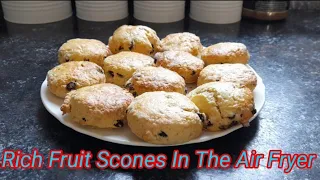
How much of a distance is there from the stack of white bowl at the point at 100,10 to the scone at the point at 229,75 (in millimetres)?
769

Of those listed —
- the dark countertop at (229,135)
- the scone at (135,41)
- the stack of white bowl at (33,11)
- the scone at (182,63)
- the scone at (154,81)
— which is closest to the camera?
the dark countertop at (229,135)

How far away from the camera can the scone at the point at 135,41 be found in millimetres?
1079

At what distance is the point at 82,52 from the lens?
103 cm

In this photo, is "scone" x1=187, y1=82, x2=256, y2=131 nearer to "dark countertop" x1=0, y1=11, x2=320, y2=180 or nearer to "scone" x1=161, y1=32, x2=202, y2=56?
"dark countertop" x1=0, y1=11, x2=320, y2=180

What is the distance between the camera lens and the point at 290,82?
112 cm

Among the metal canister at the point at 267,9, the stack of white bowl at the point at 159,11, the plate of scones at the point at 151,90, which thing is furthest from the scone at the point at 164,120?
the metal canister at the point at 267,9

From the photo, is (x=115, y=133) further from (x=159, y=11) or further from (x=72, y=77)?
(x=159, y=11)

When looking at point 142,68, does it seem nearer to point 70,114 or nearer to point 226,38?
point 70,114

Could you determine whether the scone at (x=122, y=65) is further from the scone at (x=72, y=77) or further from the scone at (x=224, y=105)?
the scone at (x=224, y=105)

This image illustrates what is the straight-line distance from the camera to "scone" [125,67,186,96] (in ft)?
2.87

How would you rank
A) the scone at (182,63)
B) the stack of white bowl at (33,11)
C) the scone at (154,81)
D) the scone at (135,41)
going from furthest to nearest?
the stack of white bowl at (33,11), the scone at (135,41), the scone at (182,63), the scone at (154,81)

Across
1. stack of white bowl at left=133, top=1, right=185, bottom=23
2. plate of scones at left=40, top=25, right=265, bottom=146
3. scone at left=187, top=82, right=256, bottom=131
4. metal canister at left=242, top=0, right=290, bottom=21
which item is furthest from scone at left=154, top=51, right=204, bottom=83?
metal canister at left=242, top=0, right=290, bottom=21

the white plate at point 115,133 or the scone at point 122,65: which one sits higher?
the scone at point 122,65

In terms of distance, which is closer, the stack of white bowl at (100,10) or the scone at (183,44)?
the scone at (183,44)
